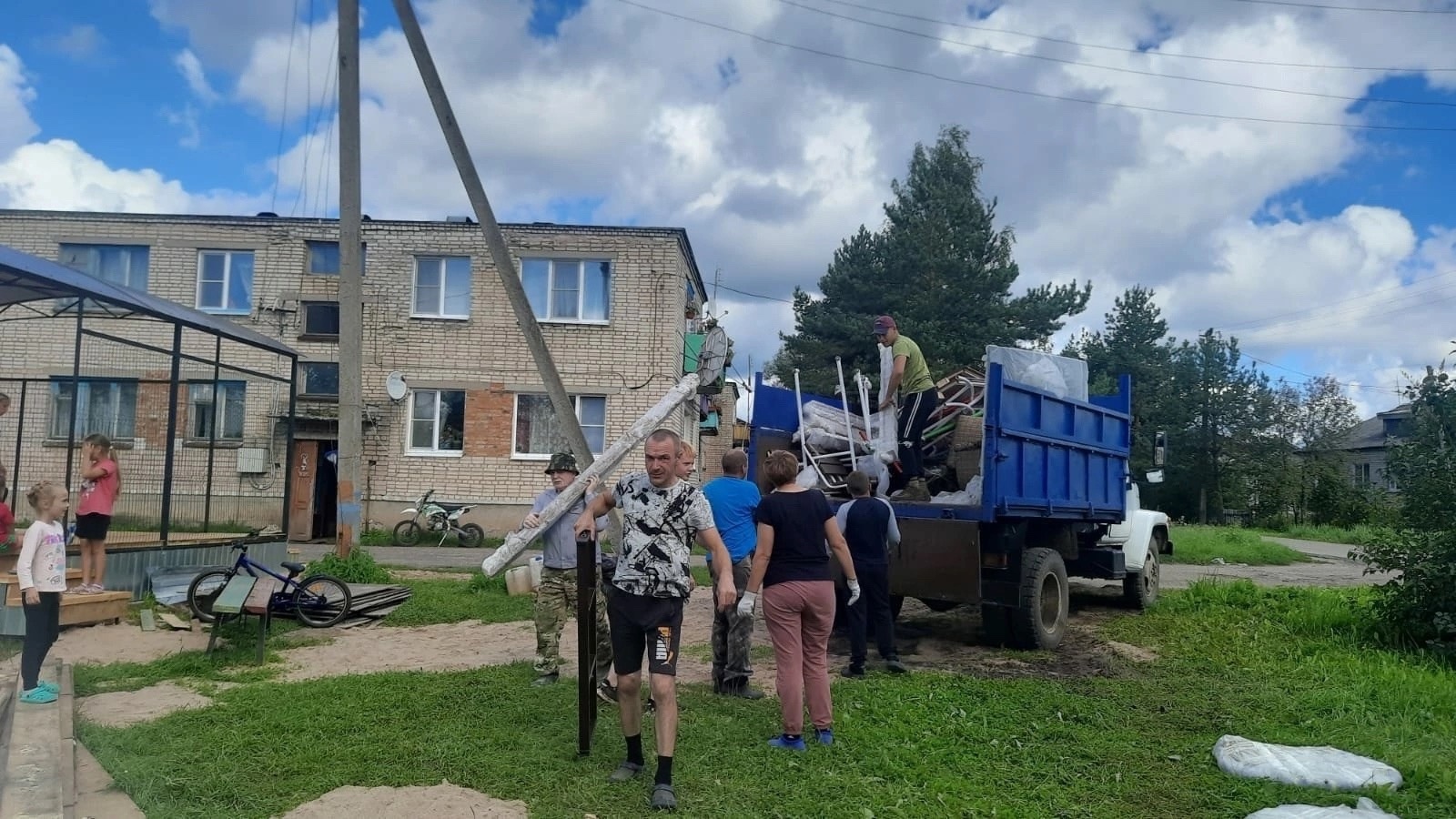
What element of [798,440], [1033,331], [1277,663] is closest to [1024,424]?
[798,440]

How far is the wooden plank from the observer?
7.36 meters

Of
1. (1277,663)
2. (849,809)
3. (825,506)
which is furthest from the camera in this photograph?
(1277,663)

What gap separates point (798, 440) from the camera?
29.3 feet

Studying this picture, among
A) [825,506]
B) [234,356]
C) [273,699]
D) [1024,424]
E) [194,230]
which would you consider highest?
[194,230]

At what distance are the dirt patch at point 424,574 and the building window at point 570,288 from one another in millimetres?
7251

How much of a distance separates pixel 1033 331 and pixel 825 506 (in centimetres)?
2681

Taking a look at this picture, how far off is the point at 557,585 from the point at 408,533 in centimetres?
1339

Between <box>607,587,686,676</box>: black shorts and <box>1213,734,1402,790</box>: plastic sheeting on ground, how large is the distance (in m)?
2.96

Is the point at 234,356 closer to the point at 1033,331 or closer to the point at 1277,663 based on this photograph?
the point at 1277,663

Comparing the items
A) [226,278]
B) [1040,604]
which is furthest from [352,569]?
[226,278]

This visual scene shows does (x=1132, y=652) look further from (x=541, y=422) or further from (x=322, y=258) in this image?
(x=322, y=258)

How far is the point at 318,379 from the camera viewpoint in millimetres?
20203

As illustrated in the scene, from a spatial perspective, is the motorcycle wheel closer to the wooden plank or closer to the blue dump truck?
the wooden plank

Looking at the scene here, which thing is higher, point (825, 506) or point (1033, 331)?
point (1033, 331)
